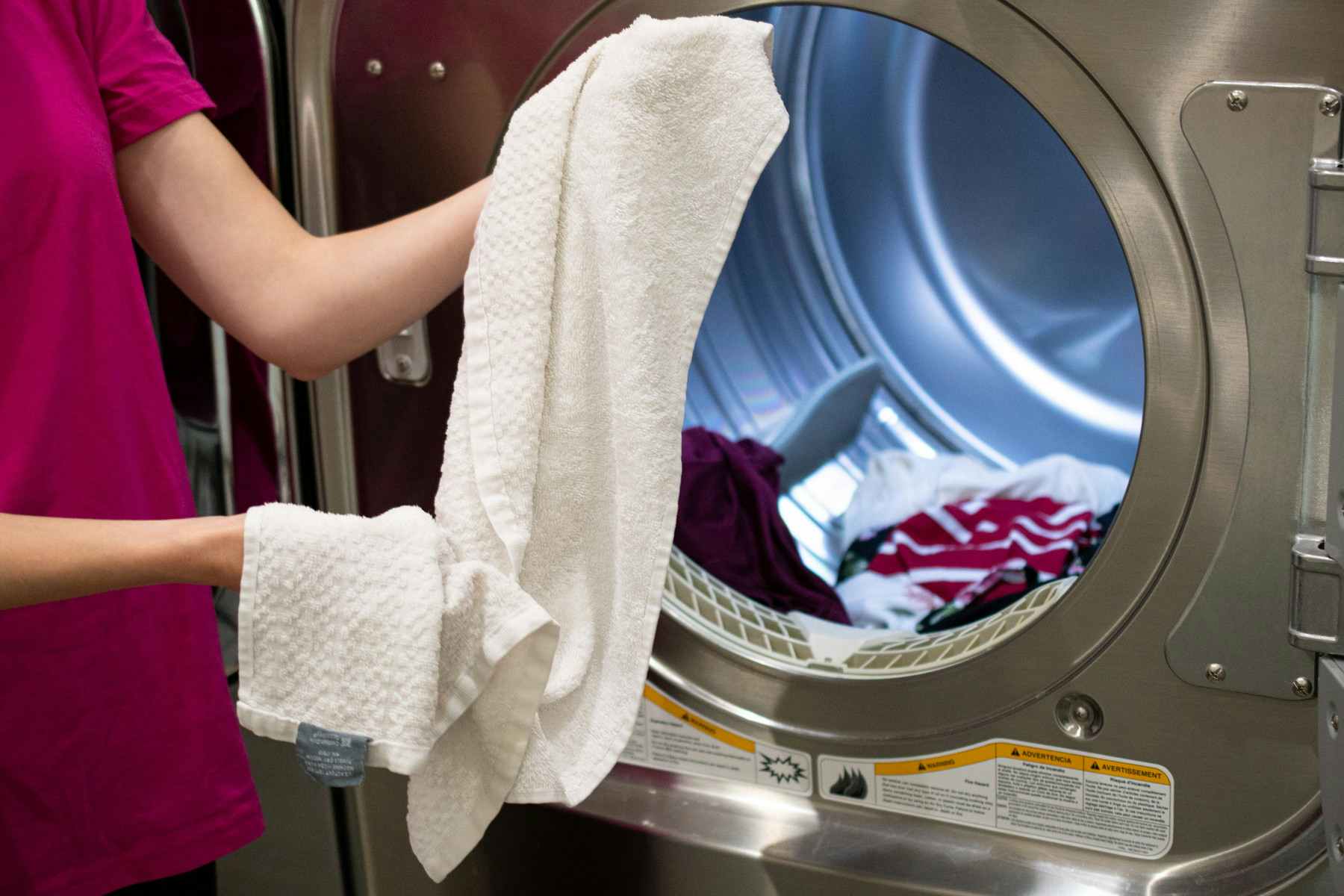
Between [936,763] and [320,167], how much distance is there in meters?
0.76

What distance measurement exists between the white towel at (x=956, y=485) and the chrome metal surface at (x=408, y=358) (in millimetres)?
545

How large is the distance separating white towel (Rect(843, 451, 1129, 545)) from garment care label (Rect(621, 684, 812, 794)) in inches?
14.4

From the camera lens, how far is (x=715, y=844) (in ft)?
3.90

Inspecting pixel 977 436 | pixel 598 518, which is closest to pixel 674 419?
pixel 598 518

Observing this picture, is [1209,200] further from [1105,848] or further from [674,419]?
[1105,848]

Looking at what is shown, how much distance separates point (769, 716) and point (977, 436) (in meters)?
0.53

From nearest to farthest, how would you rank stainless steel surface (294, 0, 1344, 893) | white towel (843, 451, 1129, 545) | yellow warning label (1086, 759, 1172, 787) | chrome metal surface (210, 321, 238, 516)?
stainless steel surface (294, 0, 1344, 893) → yellow warning label (1086, 759, 1172, 787) → chrome metal surface (210, 321, 238, 516) → white towel (843, 451, 1129, 545)

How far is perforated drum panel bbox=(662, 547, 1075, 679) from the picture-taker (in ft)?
3.62

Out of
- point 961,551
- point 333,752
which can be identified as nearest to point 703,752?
point 961,551

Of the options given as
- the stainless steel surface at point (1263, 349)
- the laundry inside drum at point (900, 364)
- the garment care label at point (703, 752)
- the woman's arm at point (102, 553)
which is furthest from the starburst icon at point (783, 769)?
the woman's arm at point (102, 553)

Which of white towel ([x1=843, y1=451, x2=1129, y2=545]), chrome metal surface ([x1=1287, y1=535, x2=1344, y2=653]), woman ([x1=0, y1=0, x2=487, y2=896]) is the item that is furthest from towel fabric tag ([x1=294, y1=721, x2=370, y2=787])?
white towel ([x1=843, y1=451, x2=1129, y2=545])

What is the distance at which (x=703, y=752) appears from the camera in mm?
1210

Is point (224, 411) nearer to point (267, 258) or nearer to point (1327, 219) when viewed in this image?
point (267, 258)

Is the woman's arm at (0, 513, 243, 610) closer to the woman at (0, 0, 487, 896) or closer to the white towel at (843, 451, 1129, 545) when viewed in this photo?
the woman at (0, 0, 487, 896)
